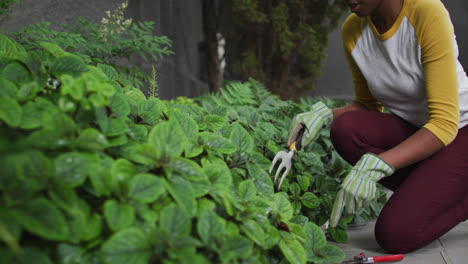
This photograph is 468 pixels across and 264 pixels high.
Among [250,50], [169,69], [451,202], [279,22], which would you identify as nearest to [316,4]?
[279,22]

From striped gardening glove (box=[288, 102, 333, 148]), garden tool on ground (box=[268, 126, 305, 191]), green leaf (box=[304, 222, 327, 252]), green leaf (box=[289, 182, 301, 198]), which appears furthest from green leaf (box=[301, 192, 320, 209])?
green leaf (box=[304, 222, 327, 252])

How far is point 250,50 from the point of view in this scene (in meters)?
5.57

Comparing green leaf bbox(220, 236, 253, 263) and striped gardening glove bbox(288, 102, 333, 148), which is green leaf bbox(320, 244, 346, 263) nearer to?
green leaf bbox(220, 236, 253, 263)

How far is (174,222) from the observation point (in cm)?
85

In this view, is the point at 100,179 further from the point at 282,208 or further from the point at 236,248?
the point at 282,208

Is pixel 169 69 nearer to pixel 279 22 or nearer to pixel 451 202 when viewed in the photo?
pixel 279 22

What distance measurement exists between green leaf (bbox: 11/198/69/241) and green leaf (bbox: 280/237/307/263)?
2.01ft

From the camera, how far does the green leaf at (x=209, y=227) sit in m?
0.89

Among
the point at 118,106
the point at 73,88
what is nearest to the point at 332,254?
the point at 118,106

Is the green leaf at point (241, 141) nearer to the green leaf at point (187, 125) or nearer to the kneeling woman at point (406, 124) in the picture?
the green leaf at point (187, 125)

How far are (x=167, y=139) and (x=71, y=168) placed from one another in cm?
28

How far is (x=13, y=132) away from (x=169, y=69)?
3.94 metres

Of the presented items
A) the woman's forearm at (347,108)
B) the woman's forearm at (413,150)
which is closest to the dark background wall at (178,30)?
the woman's forearm at (347,108)

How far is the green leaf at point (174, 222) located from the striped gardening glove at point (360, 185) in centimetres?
83
